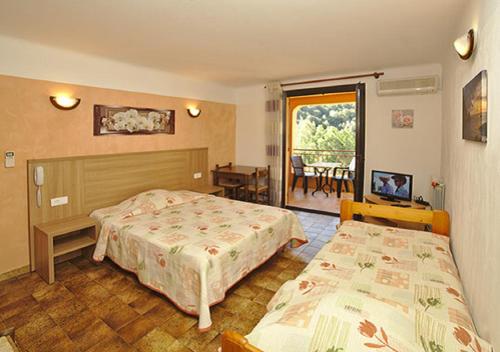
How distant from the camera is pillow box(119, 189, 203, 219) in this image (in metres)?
3.24

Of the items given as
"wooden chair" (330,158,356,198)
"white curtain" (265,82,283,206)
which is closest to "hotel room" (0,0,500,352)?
"white curtain" (265,82,283,206)

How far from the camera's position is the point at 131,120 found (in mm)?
3715

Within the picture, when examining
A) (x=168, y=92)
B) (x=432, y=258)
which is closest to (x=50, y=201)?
(x=168, y=92)

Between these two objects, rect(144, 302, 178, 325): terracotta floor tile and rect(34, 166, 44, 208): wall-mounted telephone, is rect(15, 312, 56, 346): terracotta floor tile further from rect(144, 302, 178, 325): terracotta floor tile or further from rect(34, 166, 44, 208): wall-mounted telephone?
rect(34, 166, 44, 208): wall-mounted telephone

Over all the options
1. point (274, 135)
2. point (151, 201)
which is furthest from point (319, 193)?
point (151, 201)

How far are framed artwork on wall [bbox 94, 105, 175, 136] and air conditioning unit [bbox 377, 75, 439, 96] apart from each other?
3.11 m

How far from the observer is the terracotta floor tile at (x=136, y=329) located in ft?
6.43

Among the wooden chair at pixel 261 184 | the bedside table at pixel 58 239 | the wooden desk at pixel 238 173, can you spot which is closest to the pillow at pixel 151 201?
the bedside table at pixel 58 239

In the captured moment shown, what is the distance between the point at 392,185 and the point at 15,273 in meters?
4.41

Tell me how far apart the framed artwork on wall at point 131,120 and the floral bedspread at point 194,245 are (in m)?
1.03

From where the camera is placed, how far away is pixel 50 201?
9.80 ft

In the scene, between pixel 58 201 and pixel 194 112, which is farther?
pixel 194 112

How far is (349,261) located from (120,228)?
85.4 inches

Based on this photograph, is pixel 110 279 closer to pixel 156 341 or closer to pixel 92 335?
pixel 92 335
